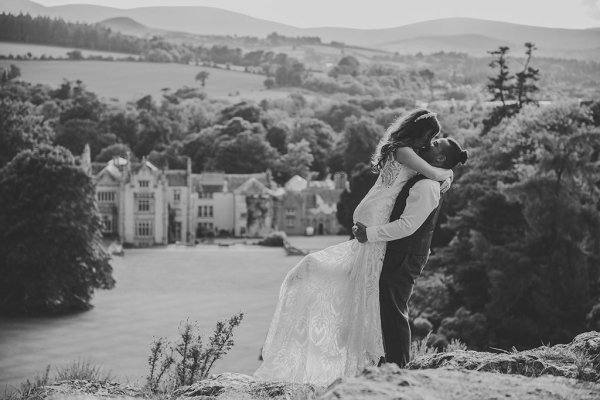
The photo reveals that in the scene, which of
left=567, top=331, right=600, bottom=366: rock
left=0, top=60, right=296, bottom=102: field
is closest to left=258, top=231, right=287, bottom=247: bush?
left=0, top=60, right=296, bottom=102: field

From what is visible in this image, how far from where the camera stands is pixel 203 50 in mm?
173375

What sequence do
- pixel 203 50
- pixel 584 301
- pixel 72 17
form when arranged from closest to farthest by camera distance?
pixel 584 301 < pixel 72 17 < pixel 203 50

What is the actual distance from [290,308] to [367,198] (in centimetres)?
104

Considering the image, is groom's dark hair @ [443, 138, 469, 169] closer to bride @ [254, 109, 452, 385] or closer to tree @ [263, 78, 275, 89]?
bride @ [254, 109, 452, 385]

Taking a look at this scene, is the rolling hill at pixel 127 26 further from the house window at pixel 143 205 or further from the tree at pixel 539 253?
the tree at pixel 539 253

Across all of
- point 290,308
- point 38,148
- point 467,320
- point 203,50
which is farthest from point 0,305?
point 203,50

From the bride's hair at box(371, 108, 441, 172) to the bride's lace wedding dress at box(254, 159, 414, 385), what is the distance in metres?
0.17

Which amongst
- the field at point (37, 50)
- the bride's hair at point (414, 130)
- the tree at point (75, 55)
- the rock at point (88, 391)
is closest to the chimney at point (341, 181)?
the field at point (37, 50)

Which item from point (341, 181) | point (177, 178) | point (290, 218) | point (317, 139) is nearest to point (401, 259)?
point (177, 178)

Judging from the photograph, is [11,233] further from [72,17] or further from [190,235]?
[72,17]

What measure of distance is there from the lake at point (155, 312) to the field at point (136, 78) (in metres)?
43.8

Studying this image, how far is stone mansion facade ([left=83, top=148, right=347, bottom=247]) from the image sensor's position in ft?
235

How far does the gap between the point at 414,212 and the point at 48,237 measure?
36178 mm

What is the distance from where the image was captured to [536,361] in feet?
19.0
